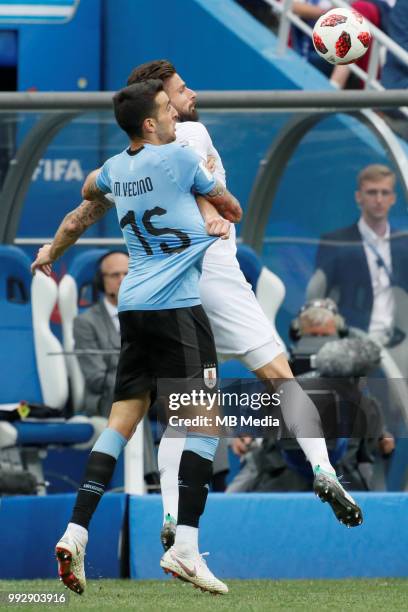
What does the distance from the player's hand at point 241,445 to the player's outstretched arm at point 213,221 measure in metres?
2.64

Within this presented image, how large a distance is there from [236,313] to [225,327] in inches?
3.0

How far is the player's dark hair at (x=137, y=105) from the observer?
20.7 feet

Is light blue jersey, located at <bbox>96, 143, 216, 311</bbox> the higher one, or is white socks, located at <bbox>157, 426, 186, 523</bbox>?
light blue jersey, located at <bbox>96, 143, 216, 311</bbox>

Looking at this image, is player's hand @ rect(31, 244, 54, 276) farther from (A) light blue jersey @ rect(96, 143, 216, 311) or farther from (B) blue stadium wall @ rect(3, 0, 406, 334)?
(B) blue stadium wall @ rect(3, 0, 406, 334)

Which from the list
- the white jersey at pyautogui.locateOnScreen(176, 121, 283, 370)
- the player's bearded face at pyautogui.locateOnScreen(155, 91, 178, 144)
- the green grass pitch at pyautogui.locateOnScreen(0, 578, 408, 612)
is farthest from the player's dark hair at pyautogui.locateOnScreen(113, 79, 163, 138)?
the green grass pitch at pyautogui.locateOnScreen(0, 578, 408, 612)

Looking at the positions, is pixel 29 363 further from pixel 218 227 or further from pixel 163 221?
pixel 218 227

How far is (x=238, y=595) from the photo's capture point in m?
6.60

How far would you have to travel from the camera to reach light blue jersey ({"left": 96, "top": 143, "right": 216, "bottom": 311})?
6301mm

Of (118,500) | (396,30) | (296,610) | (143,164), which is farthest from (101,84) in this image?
(296,610)

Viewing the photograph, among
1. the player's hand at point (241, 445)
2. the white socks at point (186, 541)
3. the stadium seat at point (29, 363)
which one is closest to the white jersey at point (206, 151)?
the white socks at point (186, 541)

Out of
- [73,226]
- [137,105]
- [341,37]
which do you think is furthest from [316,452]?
[341,37]

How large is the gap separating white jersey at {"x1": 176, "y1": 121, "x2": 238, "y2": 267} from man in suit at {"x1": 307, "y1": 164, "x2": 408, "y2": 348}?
225cm

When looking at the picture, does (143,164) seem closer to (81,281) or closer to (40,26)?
(81,281)

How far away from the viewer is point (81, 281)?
966 cm
